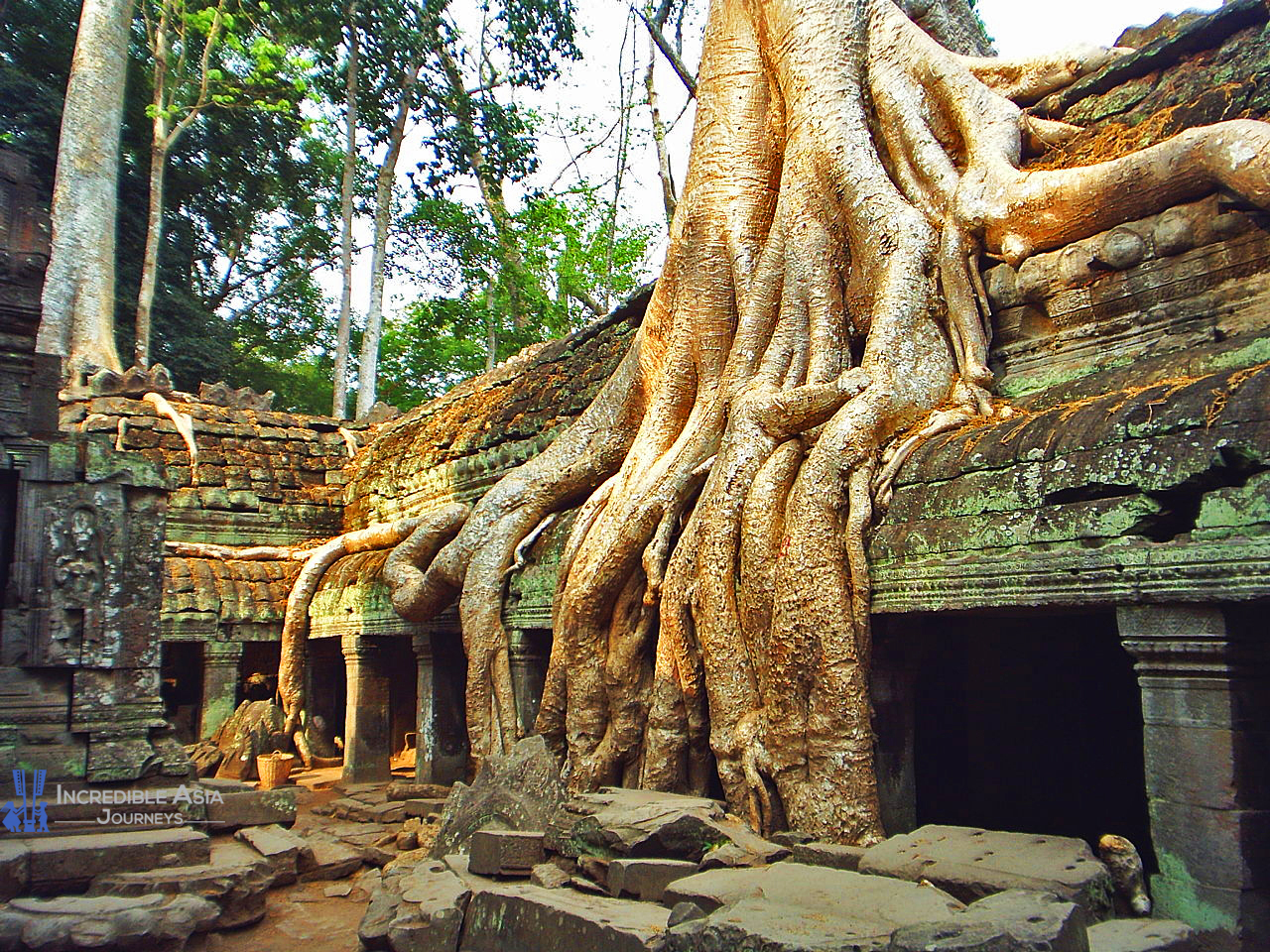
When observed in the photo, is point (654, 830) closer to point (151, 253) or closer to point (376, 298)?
point (376, 298)

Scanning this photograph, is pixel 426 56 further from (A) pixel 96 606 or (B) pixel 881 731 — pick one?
(B) pixel 881 731

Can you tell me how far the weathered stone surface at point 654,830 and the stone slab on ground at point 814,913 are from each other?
59 cm

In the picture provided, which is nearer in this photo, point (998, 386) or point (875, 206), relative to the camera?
point (998, 386)

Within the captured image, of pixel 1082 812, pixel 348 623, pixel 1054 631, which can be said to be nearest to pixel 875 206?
pixel 1054 631

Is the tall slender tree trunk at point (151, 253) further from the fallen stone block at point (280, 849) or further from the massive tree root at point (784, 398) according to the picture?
the fallen stone block at point (280, 849)

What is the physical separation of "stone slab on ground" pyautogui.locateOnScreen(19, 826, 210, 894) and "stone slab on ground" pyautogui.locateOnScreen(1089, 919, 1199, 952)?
4.09 m

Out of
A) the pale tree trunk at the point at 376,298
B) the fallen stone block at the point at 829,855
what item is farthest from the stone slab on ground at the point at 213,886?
the pale tree trunk at the point at 376,298

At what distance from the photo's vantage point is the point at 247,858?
538 centimetres

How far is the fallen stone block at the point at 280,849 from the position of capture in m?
5.55

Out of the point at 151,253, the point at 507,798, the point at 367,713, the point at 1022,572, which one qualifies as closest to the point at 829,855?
the point at 1022,572

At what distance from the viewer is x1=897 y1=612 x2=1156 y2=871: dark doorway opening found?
5.66 metres

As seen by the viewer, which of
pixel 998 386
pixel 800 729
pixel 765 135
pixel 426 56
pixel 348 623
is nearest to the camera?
pixel 800 729

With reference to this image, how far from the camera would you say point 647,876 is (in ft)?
12.9

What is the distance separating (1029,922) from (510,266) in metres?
18.3
